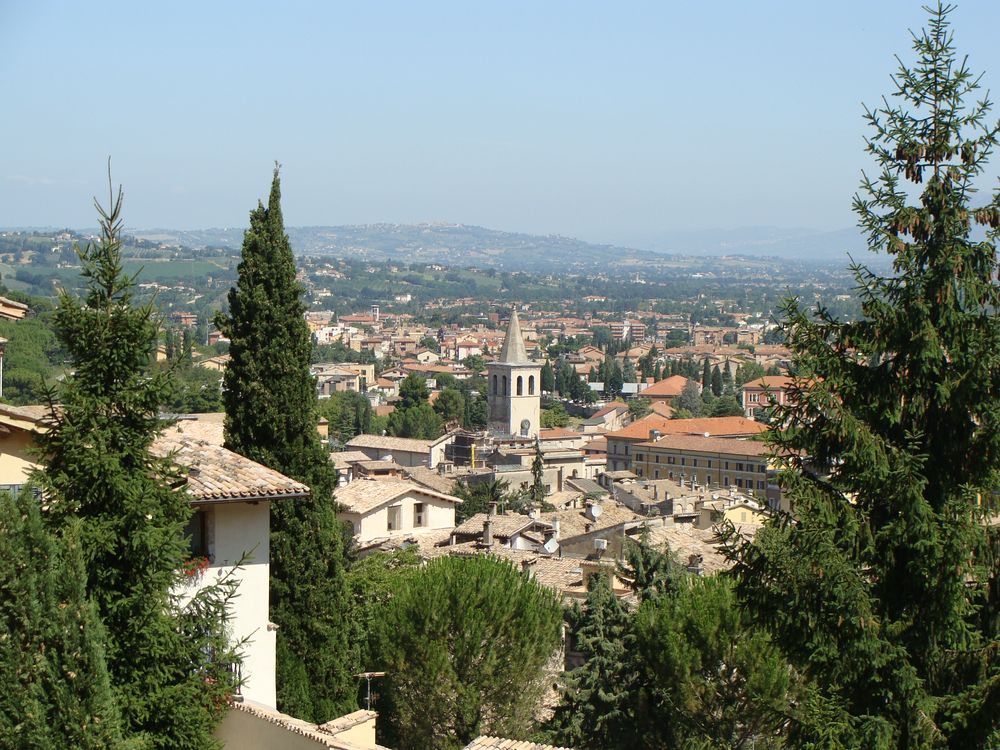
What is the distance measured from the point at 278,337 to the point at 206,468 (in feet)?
11.1

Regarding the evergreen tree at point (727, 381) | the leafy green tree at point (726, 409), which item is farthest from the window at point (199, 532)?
the evergreen tree at point (727, 381)

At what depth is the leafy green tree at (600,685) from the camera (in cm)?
1603

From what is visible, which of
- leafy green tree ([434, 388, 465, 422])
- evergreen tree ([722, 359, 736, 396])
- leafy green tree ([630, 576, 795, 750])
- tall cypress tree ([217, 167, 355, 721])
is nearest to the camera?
tall cypress tree ([217, 167, 355, 721])

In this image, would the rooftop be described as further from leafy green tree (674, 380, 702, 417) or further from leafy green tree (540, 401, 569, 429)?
leafy green tree (674, 380, 702, 417)

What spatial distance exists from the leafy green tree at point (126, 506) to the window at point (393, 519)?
→ 24.6m

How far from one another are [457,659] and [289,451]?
370 cm

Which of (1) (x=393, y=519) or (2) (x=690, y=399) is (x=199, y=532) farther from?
(2) (x=690, y=399)

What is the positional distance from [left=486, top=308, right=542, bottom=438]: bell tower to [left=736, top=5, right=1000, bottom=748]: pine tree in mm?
77793


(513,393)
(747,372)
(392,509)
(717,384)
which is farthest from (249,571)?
(747,372)

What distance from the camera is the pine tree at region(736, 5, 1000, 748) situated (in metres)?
7.00

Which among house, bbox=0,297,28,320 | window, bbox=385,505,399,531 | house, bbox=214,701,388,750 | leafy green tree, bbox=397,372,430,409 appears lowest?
leafy green tree, bbox=397,372,430,409

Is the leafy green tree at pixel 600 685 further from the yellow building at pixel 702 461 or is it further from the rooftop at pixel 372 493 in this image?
the yellow building at pixel 702 461

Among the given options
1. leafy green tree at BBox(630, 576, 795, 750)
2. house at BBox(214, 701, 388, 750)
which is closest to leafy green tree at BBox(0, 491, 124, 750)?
house at BBox(214, 701, 388, 750)

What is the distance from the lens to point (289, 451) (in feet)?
46.2
